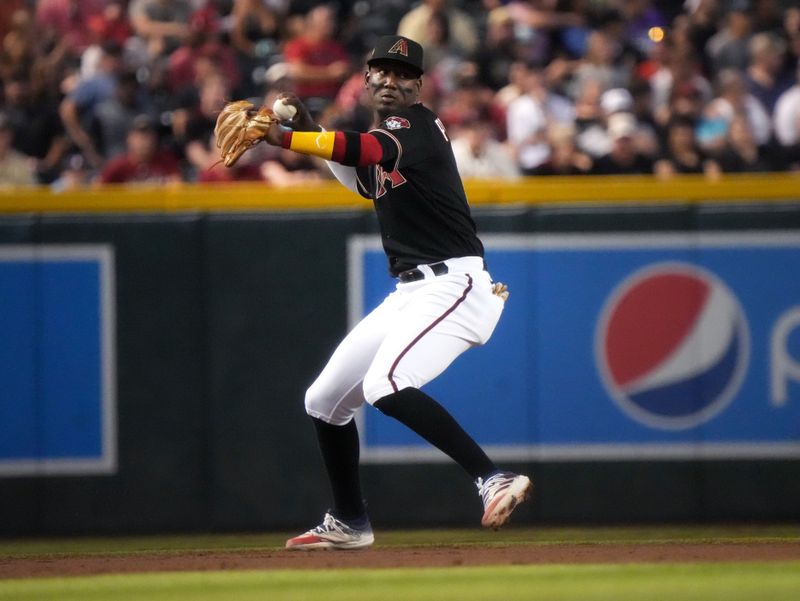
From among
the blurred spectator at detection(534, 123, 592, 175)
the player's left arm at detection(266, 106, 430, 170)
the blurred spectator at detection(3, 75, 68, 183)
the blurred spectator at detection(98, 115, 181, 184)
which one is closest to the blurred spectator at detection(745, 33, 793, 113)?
the blurred spectator at detection(534, 123, 592, 175)

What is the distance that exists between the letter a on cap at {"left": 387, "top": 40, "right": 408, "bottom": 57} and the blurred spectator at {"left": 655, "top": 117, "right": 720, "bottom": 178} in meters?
3.63

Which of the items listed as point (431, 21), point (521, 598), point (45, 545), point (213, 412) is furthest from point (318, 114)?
point (521, 598)

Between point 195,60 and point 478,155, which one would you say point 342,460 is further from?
point 195,60

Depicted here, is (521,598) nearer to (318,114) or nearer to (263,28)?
(318,114)

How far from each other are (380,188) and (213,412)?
230 centimetres

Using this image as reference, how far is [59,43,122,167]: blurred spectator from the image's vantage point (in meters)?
9.94

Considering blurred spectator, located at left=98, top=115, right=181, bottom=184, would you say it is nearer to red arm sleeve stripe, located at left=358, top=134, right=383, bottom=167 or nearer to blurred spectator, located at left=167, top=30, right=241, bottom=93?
blurred spectator, located at left=167, top=30, right=241, bottom=93

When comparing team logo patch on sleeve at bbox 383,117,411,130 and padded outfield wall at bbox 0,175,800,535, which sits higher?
team logo patch on sleeve at bbox 383,117,411,130

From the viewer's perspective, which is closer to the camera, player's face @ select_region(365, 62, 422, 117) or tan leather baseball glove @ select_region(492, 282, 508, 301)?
player's face @ select_region(365, 62, 422, 117)

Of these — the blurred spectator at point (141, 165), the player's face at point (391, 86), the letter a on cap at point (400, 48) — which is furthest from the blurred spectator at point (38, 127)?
the letter a on cap at point (400, 48)

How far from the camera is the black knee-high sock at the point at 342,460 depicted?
230 inches

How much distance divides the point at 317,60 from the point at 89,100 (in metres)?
1.65

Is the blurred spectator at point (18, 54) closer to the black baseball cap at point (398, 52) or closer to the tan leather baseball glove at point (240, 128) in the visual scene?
the black baseball cap at point (398, 52)

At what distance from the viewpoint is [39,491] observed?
734 cm
